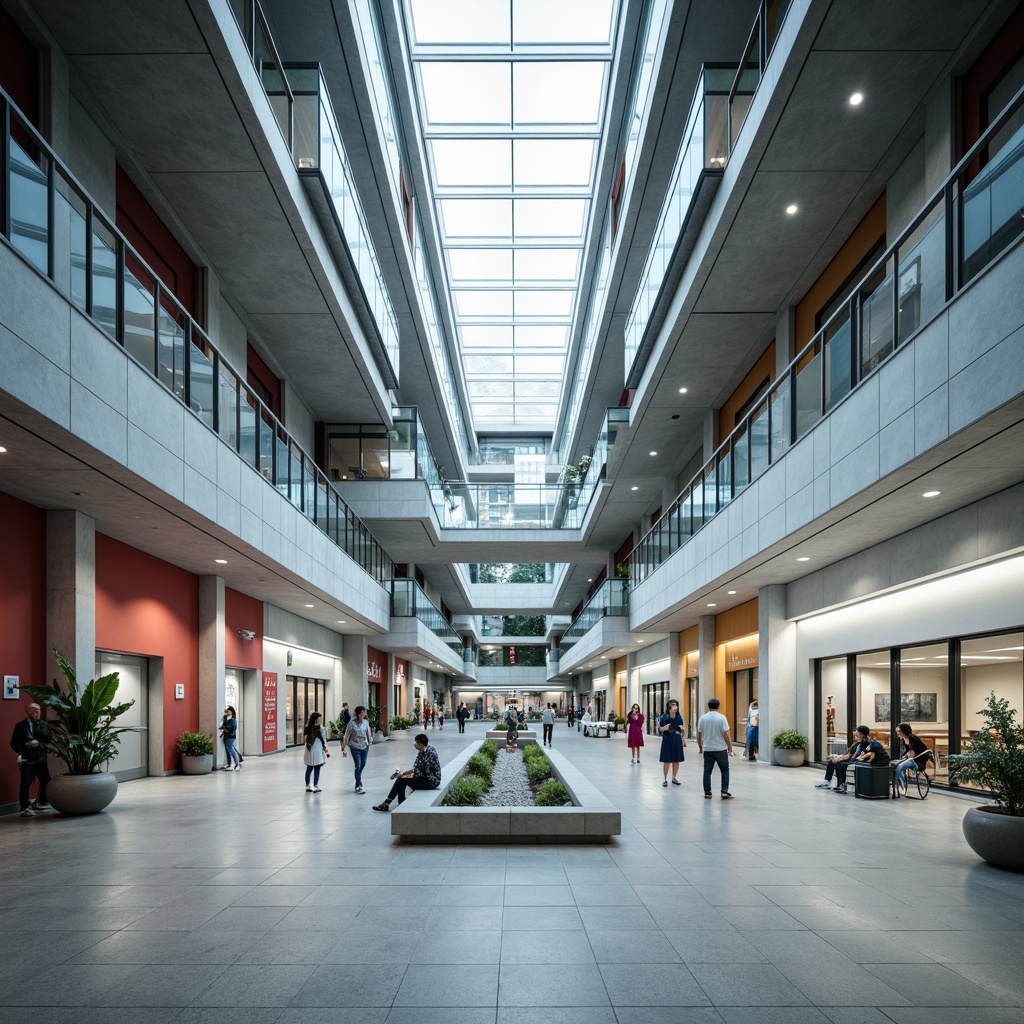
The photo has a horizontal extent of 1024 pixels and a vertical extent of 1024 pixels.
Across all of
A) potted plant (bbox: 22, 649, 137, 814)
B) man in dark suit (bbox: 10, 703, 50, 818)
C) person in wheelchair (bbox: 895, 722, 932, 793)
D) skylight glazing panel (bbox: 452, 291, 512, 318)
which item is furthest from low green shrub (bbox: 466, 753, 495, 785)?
skylight glazing panel (bbox: 452, 291, 512, 318)

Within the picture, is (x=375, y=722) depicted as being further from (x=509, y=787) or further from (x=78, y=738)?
(x=78, y=738)

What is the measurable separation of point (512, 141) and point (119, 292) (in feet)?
62.3

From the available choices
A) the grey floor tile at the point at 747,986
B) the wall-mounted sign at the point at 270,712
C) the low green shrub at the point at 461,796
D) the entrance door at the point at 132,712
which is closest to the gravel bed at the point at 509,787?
the low green shrub at the point at 461,796

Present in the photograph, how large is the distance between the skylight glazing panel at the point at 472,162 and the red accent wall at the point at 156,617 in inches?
625

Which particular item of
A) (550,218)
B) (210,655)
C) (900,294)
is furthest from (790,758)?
(550,218)

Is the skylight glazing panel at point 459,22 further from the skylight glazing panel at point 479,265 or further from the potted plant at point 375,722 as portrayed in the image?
the potted plant at point 375,722

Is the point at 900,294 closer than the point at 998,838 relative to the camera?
No

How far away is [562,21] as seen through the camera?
75.0 ft

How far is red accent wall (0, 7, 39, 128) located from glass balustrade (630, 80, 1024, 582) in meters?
11.4

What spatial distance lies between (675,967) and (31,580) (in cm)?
1137

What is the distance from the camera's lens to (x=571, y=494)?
123ft

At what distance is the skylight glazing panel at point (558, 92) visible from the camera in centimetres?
2447

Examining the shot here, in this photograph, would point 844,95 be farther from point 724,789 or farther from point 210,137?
point 724,789

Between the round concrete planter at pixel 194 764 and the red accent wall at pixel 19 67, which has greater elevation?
the red accent wall at pixel 19 67
